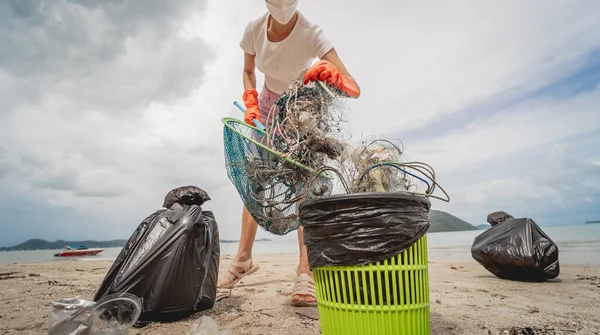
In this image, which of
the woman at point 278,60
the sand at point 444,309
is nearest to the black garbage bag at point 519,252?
the sand at point 444,309

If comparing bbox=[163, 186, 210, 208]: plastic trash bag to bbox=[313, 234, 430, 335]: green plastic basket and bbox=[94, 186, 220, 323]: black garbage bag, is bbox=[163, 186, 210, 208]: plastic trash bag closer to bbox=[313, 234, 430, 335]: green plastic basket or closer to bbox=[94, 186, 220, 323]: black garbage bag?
bbox=[94, 186, 220, 323]: black garbage bag

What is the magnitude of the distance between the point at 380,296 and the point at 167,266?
1.10 m

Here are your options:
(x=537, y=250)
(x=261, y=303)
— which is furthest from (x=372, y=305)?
(x=537, y=250)

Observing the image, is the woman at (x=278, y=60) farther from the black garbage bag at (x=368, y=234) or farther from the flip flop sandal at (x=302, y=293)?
the black garbage bag at (x=368, y=234)

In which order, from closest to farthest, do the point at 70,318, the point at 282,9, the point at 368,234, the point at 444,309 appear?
the point at 368,234 → the point at 70,318 → the point at 444,309 → the point at 282,9

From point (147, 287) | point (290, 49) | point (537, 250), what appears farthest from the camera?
point (537, 250)

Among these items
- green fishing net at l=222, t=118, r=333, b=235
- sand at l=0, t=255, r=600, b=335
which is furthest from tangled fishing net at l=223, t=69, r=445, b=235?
sand at l=0, t=255, r=600, b=335

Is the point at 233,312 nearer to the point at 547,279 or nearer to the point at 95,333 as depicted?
the point at 95,333

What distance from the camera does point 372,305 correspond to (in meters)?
1.17

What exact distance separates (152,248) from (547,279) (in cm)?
351

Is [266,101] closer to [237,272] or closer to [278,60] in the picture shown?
[278,60]

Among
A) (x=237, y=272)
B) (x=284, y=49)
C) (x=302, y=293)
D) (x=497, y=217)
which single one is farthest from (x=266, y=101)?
(x=497, y=217)

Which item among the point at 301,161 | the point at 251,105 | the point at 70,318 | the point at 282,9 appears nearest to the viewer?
the point at 70,318

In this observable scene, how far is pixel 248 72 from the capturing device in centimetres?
290
